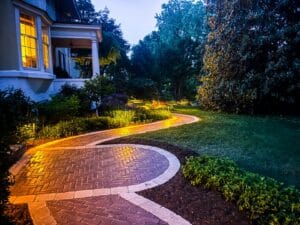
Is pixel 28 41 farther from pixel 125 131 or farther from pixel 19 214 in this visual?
pixel 19 214

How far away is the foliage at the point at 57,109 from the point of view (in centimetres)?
995

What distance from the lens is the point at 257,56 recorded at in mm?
14188

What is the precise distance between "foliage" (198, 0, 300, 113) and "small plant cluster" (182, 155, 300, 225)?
388 inches

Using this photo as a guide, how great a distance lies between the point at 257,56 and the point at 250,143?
25.9 feet

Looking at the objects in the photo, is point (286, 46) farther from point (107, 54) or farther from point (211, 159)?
point (107, 54)

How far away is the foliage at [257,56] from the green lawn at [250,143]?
124 inches

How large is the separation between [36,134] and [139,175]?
15.8ft

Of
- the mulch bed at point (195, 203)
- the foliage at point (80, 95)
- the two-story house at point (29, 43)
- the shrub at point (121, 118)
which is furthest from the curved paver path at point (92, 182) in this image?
the foliage at point (80, 95)

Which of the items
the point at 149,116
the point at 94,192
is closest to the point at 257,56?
the point at 149,116

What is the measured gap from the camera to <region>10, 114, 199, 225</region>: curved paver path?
3.74 m

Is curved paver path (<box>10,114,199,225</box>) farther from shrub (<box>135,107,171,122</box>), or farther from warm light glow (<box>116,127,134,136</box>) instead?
shrub (<box>135,107,171,122</box>)

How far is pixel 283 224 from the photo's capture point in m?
3.25

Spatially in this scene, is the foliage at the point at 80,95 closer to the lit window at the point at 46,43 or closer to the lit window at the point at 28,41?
the lit window at the point at 46,43

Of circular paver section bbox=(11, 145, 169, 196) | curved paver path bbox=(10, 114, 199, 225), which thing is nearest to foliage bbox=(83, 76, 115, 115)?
curved paver path bbox=(10, 114, 199, 225)
